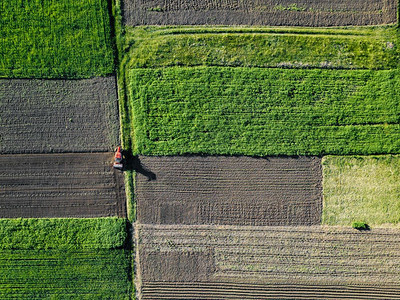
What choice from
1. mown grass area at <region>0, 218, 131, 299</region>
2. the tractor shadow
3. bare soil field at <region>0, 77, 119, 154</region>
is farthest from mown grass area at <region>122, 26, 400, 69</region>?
mown grass area at <region>0, 218, 131, 299</region>

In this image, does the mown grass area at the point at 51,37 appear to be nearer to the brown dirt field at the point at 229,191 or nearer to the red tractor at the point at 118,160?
the red tractor at the point at 118,160

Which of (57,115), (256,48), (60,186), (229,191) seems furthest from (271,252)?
(57,115)

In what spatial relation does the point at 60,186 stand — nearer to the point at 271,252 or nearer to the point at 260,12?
the point at 271,252

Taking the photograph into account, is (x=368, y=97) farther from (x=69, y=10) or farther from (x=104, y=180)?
(x=69, y=10)

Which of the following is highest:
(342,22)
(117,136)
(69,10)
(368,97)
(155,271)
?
(69,10)

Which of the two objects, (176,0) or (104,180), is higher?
(176,0)

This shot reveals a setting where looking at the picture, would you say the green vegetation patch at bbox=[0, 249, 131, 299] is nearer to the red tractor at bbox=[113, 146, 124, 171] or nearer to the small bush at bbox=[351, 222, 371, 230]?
the red tractor at bbox=[113, 146, 124, 171]

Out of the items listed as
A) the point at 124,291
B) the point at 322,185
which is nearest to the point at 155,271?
the point at 124,291
